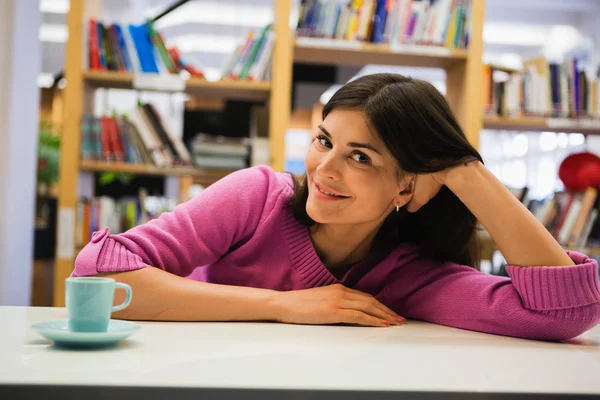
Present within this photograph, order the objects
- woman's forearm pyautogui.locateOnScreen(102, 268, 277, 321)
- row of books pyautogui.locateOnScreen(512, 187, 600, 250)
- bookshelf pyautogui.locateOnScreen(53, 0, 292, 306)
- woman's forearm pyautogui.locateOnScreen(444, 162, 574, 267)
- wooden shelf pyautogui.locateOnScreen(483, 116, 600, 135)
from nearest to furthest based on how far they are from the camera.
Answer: woman's forearm pyautogui.locateOnScreen(102, 268, 277, 321), woman's forearm pyautogui.locateOnScreen(444, 162, 574, 267), bookshelf pyautogui.locateOnScreen(53, 0, 292, 306), wooden shelf pyautogui.locateOnScreen(483, 116, 600, 135), row of books pyautogui.locateOnScreen(512, 187, 600, 250)

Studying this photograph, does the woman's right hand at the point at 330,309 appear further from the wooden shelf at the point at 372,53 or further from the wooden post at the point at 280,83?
the wooden shelf at the point at 372,53

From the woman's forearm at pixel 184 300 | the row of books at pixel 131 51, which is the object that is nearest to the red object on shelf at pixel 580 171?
the row of books at pixel 131 51

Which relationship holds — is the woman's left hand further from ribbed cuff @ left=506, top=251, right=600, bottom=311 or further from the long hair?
ribbed cuff @ left=506, top=251, right=600, bottom=311

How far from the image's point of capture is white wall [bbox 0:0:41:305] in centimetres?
354

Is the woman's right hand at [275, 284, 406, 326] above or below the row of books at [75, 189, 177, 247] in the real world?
above

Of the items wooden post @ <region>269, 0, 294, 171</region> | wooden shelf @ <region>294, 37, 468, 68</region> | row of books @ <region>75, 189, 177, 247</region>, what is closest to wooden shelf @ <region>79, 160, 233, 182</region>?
row of books @ <region>75, 189, 177, 247</region>

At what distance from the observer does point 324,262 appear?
5.00 ft

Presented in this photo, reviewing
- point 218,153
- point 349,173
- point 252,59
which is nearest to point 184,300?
point 349,173

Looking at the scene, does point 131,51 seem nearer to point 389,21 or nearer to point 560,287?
point 389,21

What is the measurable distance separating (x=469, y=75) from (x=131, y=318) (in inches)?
94.4

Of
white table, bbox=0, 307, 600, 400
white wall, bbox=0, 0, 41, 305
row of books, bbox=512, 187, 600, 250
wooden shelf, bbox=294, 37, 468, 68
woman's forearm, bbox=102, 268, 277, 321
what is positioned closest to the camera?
white table, bbox=0, 307, 600, 400

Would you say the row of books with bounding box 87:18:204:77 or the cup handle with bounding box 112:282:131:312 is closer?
the cup handle with bounding box 112:282:131:312

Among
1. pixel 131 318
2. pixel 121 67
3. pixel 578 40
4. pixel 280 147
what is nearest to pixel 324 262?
pixel 131 318

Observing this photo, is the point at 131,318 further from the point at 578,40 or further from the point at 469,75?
the point at 578,40
